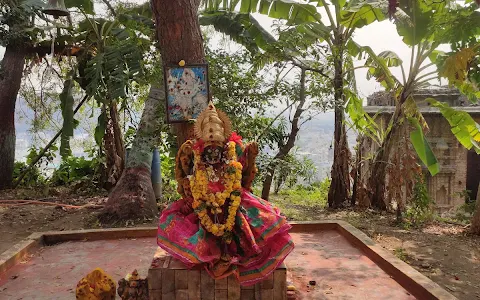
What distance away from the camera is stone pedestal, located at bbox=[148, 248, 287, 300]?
10.4 feet

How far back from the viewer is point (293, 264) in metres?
4.25

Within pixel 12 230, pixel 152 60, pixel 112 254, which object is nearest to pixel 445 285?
pixel 112 254

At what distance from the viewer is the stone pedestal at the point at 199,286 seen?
3.18 m

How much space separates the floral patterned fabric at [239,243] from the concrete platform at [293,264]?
1.73 feet

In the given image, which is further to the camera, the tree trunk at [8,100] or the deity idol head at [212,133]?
the tree trunk at [8,100]

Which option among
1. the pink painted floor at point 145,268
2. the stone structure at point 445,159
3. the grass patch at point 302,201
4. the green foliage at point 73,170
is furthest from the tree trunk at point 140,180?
the stone structure at point 445,159

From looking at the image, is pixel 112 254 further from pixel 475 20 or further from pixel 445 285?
pixel 475 20

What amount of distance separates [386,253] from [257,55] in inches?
154

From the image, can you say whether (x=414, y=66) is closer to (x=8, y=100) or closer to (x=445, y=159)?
(x=445, y=159)

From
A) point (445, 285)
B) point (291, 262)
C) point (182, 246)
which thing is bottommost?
point (445, 285)

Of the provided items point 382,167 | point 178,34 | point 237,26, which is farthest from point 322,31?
point 178,34

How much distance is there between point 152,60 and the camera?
6961mm

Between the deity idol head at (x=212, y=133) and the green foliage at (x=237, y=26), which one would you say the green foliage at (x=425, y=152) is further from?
the deity idol head at (x=212, y=133)

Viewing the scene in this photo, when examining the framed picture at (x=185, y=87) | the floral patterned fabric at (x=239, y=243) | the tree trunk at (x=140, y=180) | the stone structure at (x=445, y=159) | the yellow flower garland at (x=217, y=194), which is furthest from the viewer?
the stone structure at (x=445, y=159)
